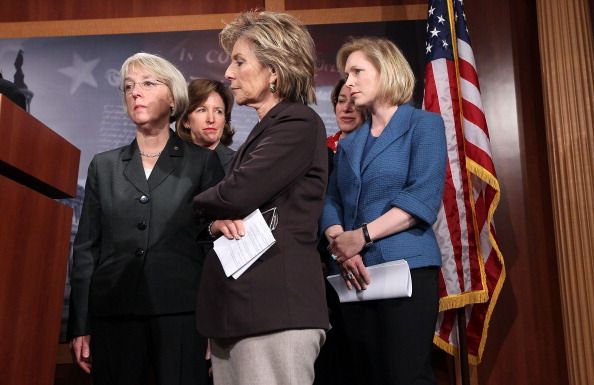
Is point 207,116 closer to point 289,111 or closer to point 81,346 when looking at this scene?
point 81,346

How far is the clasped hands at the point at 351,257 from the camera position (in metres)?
2.13

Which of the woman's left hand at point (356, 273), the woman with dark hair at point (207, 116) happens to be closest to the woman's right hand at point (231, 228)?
the woman's left hand at point (356, 273)

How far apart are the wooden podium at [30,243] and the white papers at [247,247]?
398 mm

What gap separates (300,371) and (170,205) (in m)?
0.98

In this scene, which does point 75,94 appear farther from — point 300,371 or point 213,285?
point 300,371

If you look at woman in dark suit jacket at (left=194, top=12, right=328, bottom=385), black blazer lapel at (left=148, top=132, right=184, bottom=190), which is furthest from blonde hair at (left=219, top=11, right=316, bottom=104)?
black blazer lapel at (left=148, top=132, right=184, bottom=190)

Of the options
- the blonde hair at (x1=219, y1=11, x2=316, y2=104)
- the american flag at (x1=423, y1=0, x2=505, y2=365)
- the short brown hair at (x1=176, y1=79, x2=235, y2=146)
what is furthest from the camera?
the short brown hair at (x1=176, y1=79, x2=235, y2=146)

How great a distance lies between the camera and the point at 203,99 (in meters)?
3.17

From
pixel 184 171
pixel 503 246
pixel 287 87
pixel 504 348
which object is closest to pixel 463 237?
pixel 503 246

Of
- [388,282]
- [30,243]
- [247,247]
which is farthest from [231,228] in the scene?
[388,282]

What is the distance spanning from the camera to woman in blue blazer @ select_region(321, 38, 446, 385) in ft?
6.74

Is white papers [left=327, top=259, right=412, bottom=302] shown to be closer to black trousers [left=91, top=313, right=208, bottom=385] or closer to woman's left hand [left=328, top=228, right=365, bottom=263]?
Answer: woman's left hand [left=328, top=228, right=365, bottom=263]

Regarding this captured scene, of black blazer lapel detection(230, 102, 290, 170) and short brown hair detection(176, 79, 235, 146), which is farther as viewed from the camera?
short brown hair detection(176, 79, 235, 146)

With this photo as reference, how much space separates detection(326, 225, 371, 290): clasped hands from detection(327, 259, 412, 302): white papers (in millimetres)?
23
